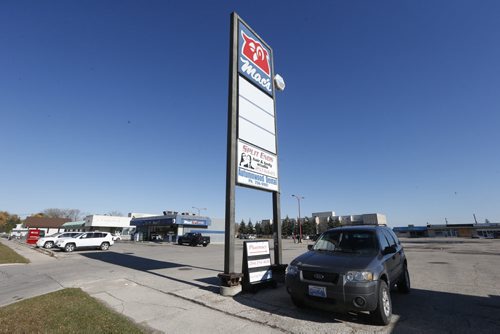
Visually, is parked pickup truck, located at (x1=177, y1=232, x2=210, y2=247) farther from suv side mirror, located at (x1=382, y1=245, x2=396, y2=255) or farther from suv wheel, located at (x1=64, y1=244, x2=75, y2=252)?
suv side mirror, located at (x1=382, y1=245, x2=396, y2=255)

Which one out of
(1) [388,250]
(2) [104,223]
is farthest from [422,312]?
(2) [104,223]

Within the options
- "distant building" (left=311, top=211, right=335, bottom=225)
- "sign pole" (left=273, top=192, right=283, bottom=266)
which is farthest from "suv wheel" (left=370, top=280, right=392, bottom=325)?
"distant building" (left=311, top=211, right=335, bottom=225)

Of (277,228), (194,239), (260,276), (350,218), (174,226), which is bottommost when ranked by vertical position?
(260,276)

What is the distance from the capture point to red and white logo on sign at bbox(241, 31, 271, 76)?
9.72 meters

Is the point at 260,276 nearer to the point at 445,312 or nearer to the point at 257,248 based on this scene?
the point at 257,248

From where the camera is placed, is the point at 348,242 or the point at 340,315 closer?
the point at 340,315

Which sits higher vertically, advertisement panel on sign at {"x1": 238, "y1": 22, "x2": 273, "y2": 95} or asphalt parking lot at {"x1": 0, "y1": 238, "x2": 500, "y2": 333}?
advertisement panel on sign at {"x1": 238, "y1": 22, "x2": 273, "y2": 95}

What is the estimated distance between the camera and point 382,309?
15.9ft

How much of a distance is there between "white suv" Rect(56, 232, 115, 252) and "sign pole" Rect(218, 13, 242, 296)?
2311 cm

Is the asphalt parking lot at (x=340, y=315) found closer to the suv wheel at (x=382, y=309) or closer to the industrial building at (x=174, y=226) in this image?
the suv wheel at (x=382, y=309)

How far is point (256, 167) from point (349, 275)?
15.3 feet

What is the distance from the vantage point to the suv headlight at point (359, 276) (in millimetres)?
4809

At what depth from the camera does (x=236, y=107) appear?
28.2ft

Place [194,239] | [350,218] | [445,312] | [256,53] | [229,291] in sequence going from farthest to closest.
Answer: [350,218] < [194,239] < [256,53] < [229,291] < [445,312]
